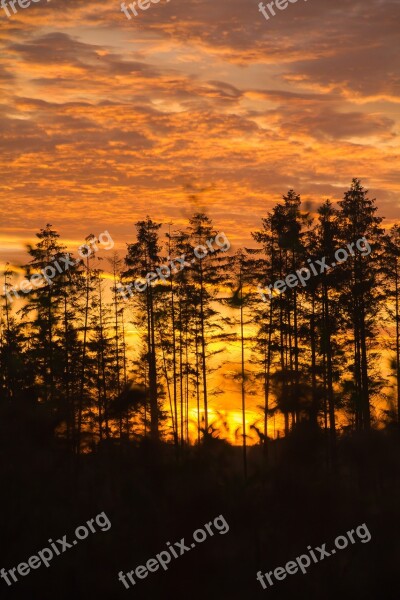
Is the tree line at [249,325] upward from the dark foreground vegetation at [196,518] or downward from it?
upward

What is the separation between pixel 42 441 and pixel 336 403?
18074 millimetres

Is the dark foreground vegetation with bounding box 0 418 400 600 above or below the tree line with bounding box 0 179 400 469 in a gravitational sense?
below

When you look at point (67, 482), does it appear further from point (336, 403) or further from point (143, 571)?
point (336, 403)

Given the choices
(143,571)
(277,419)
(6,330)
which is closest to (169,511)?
(143,571)

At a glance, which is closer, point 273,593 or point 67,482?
point 273,593

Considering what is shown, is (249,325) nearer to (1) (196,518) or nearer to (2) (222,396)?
(2) (222,396)

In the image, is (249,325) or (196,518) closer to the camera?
(196,518)

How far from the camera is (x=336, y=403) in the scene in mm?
42812

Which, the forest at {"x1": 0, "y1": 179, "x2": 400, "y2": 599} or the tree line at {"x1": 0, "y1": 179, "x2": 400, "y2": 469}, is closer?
the forest at {"x1": 0, "y1": 179, "x2": 400, "y2": 599}

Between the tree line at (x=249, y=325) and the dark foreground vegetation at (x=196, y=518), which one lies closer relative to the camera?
the dark foreground vegetation at (x=196, y=518)

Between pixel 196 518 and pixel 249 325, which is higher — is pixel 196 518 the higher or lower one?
the lower one

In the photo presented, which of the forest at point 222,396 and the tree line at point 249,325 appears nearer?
the forest at point 222,396

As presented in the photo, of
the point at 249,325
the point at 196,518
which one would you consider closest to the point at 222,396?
the point at 249,325

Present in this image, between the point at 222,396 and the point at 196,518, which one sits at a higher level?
the point at 222,396
